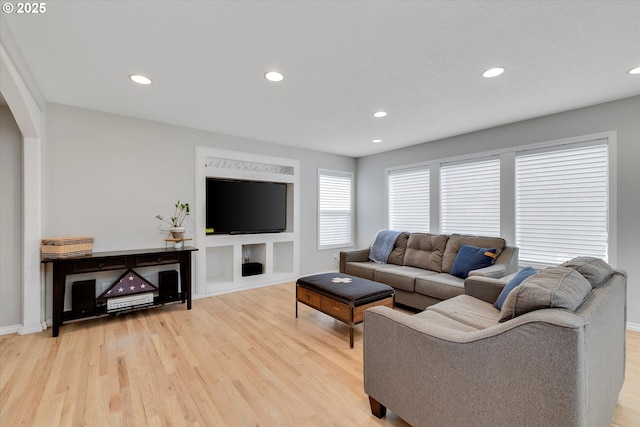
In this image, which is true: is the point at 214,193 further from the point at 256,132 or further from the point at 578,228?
the point at 578,228

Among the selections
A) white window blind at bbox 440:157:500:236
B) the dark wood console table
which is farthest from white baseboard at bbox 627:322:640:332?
the dark wood console table

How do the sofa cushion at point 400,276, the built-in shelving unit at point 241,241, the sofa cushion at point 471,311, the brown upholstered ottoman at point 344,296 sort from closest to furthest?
the sofa cushion at point 471,311, the brown upholstered ottoman at point 344,296, the sofa cushion at point 400,276, the built-in shelving unit at point 241,241

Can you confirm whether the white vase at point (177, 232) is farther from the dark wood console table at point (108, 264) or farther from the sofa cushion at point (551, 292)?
the sofa cushion at point (551, 292)

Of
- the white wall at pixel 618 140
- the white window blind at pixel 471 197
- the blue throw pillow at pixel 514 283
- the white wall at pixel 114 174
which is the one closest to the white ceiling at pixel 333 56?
the white wall at pixel 618 140

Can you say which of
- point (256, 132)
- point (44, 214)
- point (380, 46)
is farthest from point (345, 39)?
point (44, 214)

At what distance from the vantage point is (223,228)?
417 centimetres

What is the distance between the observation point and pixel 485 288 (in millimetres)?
2490

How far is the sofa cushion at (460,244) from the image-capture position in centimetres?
348

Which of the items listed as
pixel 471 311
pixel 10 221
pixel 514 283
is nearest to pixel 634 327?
Answer: pixel 514 283

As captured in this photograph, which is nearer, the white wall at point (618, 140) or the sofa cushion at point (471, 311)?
the sofa cushion at point (471, 311)

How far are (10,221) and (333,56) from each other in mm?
3711

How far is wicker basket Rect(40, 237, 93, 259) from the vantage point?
277 centimetres

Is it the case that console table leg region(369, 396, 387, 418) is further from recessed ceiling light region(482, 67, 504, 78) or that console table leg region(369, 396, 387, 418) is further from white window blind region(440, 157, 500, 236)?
white window blind region(440, 157, 500, 236)

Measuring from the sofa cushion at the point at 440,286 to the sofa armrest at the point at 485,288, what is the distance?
0.38 m
